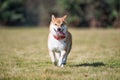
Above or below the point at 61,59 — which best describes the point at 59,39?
above

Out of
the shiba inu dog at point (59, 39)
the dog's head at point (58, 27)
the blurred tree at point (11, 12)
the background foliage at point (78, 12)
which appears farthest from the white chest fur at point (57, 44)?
the blurred tree at point (11, 12)

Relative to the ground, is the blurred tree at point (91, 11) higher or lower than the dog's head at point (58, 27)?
lower

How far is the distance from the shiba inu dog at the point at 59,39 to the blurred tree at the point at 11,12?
A: 24.9 meters

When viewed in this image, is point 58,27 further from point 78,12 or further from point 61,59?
point 78,12

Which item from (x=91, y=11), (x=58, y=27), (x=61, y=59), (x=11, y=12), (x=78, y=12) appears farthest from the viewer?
(x=11, y=12)

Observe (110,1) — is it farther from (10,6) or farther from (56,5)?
(10,6)

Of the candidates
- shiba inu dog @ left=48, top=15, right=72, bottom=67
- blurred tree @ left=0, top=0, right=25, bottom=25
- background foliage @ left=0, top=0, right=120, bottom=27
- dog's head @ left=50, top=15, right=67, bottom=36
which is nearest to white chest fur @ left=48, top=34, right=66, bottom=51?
shiba inu dog @ left=48, top=15, right=72, bottom=67

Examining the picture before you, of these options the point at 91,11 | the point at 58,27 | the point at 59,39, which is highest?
the point at 58,27

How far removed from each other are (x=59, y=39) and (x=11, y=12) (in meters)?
25.3

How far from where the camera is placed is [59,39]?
30.2ft

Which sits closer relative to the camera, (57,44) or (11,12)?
(57,44)

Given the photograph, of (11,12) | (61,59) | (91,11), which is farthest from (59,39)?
(11,12)

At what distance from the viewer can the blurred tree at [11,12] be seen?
1336 inches

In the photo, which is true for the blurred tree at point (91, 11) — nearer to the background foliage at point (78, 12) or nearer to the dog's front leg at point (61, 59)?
the background foliage at point (78, 12)
